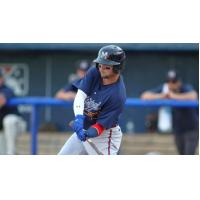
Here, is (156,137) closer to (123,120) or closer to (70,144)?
(123,120)

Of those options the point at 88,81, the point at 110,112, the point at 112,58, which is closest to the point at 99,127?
the point at 110,112

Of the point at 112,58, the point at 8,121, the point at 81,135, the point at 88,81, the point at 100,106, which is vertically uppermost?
the point at 112,58

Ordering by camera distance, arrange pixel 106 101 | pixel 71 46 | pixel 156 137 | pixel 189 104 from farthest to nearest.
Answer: pixel 71 46 → pixel 156 137 → pixel 189 104 → pixel 106 101

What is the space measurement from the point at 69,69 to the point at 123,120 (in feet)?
4.59

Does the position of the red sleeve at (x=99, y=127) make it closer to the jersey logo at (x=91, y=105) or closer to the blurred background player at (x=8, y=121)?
the jersey logo at (x=91, y=105)

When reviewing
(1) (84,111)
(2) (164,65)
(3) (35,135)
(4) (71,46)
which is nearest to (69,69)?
(4) (71,46)

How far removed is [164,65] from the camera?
1304 centimetres

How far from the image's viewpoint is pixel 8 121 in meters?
8.66

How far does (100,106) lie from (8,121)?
325 cm

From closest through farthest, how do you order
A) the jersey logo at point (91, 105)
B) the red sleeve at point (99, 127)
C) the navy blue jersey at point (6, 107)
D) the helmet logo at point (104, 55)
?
the helmet logo at point (104, 55)
the red sleeve at point (99, 127)
the jersey logo at point (91, 105)
the navy blue jersey at point (6, 107)

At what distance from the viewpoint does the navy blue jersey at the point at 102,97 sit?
5.54 m

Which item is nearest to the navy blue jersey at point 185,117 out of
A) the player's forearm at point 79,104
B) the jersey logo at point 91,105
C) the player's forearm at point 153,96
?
the player's forearm at point 153,96

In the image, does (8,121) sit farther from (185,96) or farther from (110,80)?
(110,80)

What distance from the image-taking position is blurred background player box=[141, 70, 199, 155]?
845cm
